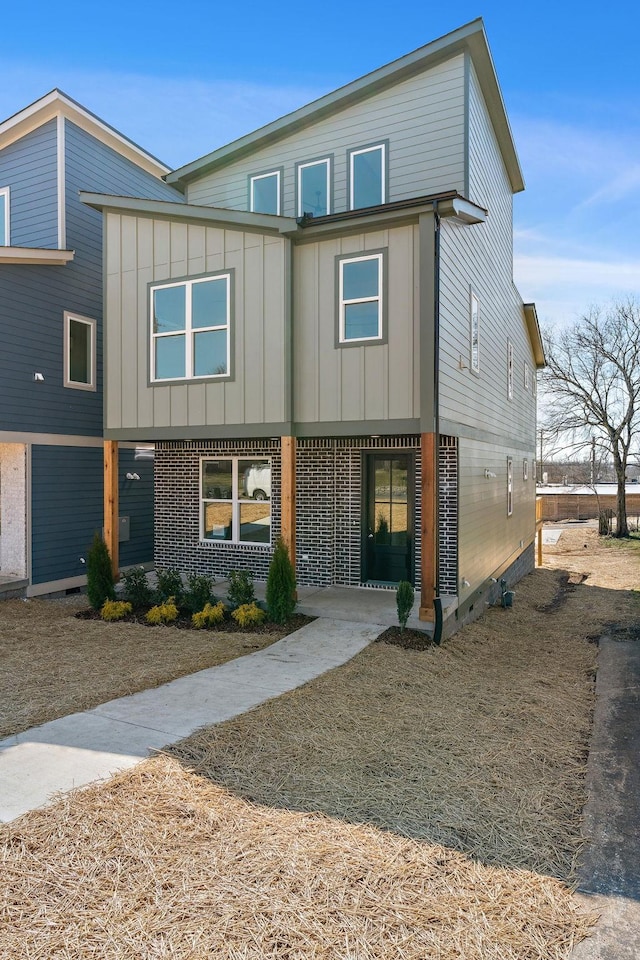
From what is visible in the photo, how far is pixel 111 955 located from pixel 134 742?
2.11 metres

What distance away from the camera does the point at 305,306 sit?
870cm

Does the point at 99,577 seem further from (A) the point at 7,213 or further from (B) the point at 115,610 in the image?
(A) the point at 7,213

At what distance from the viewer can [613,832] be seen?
12.1 feet

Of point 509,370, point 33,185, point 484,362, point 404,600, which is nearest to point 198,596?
point 404,600

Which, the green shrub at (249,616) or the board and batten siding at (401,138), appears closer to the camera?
Answer: the green shrub at (249,616)

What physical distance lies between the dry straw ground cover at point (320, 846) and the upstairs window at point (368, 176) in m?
8.99

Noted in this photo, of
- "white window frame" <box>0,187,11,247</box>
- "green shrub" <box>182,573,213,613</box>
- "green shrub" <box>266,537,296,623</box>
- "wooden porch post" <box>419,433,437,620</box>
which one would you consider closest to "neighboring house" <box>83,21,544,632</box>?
"wooden porch post" <box>419,433,437,620</box>

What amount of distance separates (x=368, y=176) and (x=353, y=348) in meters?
4.61

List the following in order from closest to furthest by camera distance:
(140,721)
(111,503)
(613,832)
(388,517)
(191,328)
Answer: (613,832) → (140,721) → (191,328) → (111,503) → (388,517)

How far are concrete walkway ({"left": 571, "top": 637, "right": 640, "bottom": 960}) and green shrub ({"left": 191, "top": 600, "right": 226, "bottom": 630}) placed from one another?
16.6 feet

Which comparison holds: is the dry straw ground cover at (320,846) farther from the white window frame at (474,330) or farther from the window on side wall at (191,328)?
the white window frame at (474,330)

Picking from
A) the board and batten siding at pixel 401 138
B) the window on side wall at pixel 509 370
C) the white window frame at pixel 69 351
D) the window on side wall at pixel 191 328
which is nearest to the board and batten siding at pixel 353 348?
the window on side wall at pixel 191 328

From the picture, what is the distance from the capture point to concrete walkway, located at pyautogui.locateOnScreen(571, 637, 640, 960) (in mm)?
2764

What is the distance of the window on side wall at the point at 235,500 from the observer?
11.1m
